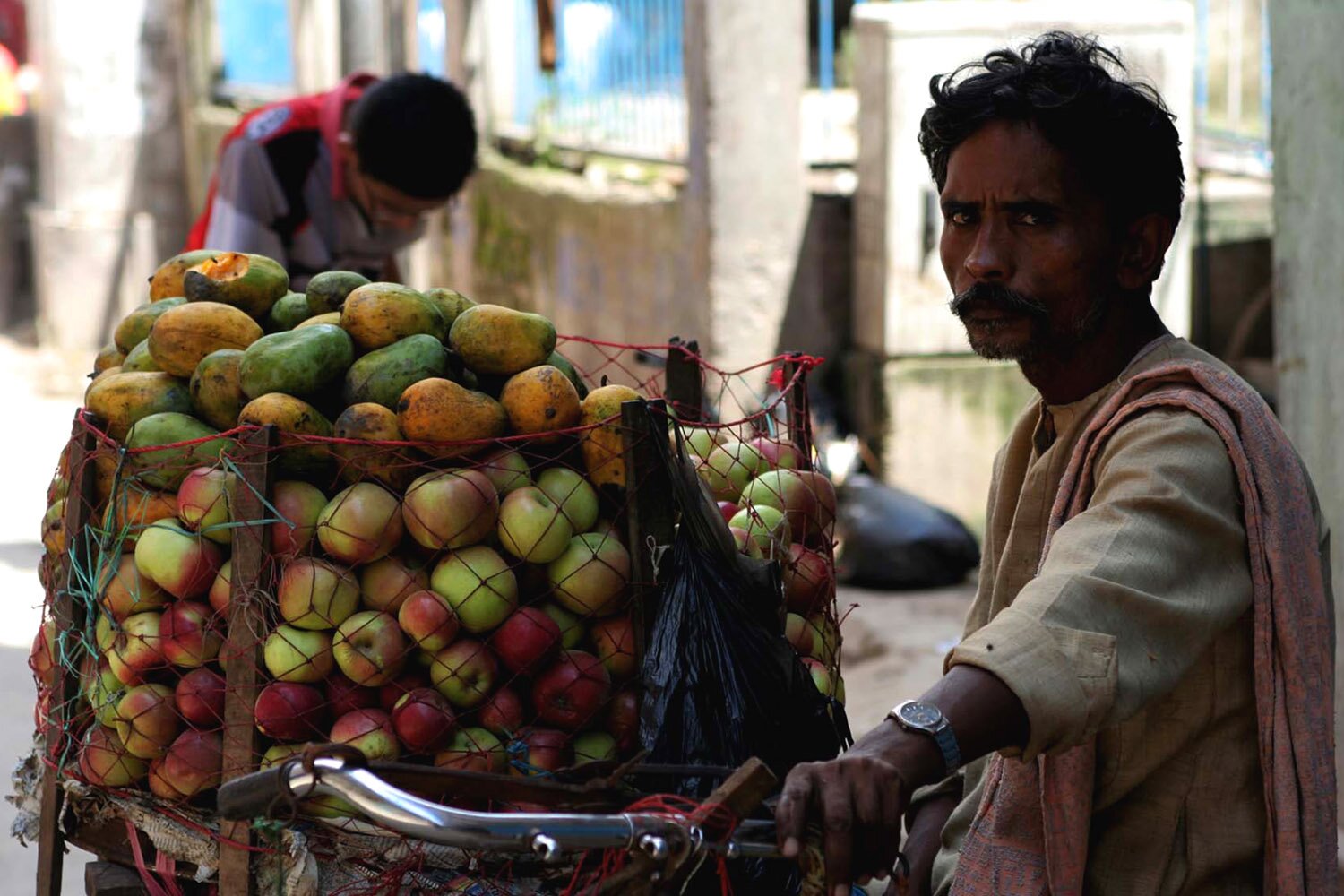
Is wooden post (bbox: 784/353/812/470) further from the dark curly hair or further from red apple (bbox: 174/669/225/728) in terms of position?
red apple (bbox: 174/669/225/728)

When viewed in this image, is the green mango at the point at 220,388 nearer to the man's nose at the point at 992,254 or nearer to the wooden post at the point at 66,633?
the wooden post at the point at 66,633

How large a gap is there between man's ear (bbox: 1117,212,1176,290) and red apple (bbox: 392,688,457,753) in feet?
3.14

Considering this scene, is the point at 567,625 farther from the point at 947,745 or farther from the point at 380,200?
the point at 380,200

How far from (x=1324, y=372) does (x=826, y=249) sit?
4128 millimetres

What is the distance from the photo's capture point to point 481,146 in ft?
34.6

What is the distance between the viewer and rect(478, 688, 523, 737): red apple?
187 centimetres

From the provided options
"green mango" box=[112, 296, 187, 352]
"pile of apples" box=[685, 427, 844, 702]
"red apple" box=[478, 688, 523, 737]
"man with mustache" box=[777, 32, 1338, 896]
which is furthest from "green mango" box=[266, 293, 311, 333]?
"man with mustache" box=[777, 32, 1338, 896]

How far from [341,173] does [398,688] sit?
2589 millimetres

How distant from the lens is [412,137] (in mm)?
3996

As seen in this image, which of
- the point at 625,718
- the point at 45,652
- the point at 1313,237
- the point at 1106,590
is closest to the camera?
the point at 1106,590

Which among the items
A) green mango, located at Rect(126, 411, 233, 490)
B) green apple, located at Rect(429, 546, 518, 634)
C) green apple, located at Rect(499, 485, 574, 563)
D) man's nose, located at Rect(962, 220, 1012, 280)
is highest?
man's nose, located at Rect(962, 220, 1012, 280)

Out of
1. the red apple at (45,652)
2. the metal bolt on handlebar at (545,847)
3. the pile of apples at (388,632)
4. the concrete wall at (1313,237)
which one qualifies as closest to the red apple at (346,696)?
the pile of apples at (388,632)

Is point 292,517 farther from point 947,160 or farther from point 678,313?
point 678,313

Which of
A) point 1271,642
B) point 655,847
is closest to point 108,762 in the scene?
point 655,847
